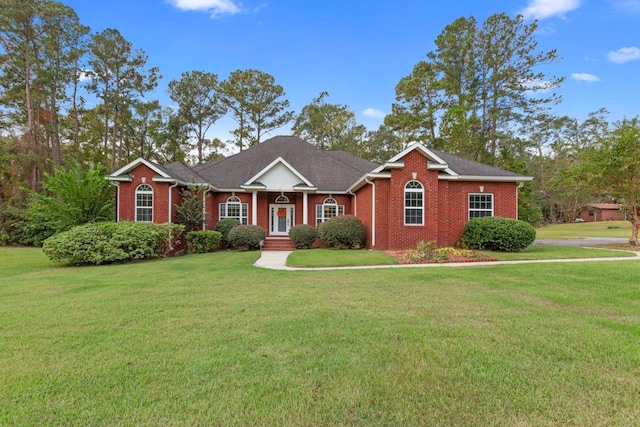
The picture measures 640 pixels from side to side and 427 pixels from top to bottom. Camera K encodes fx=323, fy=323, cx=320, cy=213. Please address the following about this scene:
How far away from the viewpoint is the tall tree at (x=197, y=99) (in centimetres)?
3325

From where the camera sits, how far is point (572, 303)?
18.1ft

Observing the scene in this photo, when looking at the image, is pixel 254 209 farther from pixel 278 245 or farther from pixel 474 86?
pixel 474 86

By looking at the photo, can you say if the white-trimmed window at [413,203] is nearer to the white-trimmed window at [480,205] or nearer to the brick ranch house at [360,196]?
the brick ranch house at [360,196]

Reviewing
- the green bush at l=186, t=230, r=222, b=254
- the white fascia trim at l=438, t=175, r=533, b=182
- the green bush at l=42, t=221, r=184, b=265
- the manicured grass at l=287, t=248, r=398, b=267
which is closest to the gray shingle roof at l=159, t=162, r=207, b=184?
the green bush at l=186, t=230, r=222, b=254

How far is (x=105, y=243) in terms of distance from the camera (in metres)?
11.9

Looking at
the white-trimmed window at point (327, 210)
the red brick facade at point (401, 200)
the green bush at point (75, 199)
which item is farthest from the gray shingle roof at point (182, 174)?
the white-trimmed window at point (327, 210)

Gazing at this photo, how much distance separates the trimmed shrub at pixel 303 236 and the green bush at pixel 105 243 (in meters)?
5.99

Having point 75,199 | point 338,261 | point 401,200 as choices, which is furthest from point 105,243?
point 401,200

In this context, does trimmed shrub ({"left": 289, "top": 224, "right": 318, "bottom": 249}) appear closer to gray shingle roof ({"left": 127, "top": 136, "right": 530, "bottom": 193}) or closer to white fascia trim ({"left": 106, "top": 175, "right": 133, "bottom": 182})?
gray shingle roof ({"left": 127, "top": 136, "right": 530, "bottom": 193})

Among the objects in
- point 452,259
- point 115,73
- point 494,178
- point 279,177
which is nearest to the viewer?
point 452,259

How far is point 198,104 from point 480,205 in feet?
97.0

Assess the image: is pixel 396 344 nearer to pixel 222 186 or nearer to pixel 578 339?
pixel 578 339

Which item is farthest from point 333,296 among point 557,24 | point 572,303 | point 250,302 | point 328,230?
point 557,24

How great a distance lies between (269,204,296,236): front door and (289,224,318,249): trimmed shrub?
293cm
